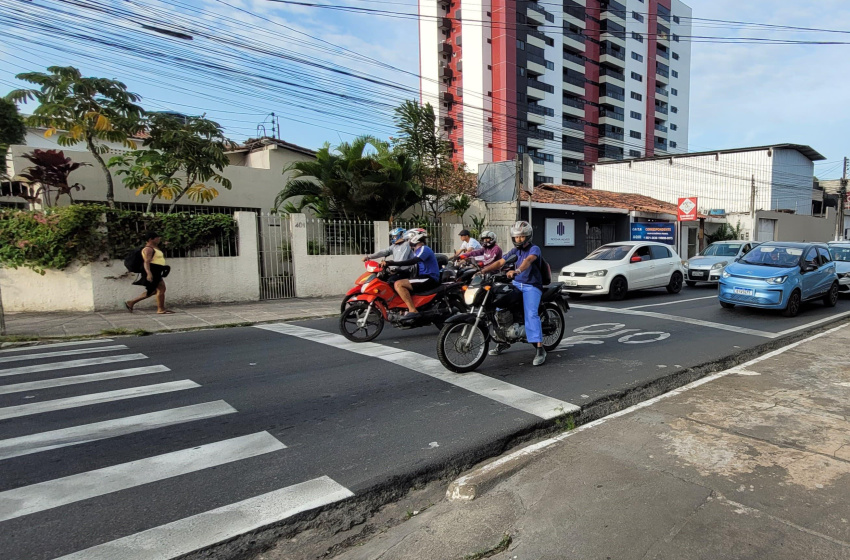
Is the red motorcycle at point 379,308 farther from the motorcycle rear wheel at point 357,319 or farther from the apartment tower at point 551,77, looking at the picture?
the apartment tower at point 551,77

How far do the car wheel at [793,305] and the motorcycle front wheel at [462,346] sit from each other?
7557 mm

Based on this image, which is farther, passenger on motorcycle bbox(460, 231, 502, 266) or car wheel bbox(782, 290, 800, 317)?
car wheel bbox(782, 290, 800, 317)

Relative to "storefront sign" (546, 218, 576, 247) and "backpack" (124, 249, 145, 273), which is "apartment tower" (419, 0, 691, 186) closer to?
"storefront sign" (546, 218, 576, 247)

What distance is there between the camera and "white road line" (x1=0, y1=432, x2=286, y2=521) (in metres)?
3.21

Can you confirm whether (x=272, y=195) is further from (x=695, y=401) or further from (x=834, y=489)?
(x=834, y=489)

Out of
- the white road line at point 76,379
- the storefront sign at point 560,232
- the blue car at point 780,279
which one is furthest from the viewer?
the storefront sign at point 560,232

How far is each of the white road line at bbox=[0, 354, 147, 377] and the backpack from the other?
3.95m

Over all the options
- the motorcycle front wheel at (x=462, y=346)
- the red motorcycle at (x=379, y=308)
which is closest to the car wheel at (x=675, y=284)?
the red motorcycle at (x=379, y=308)

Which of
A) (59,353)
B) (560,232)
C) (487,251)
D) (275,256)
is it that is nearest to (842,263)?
(487,251)

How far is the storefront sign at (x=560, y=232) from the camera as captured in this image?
22594 millimetres

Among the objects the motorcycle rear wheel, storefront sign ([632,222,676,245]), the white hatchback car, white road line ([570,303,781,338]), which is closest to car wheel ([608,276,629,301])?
the white hatchback car

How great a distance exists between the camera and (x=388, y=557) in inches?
108

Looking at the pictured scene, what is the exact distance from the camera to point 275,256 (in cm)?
1362

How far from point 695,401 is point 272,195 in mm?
14848
